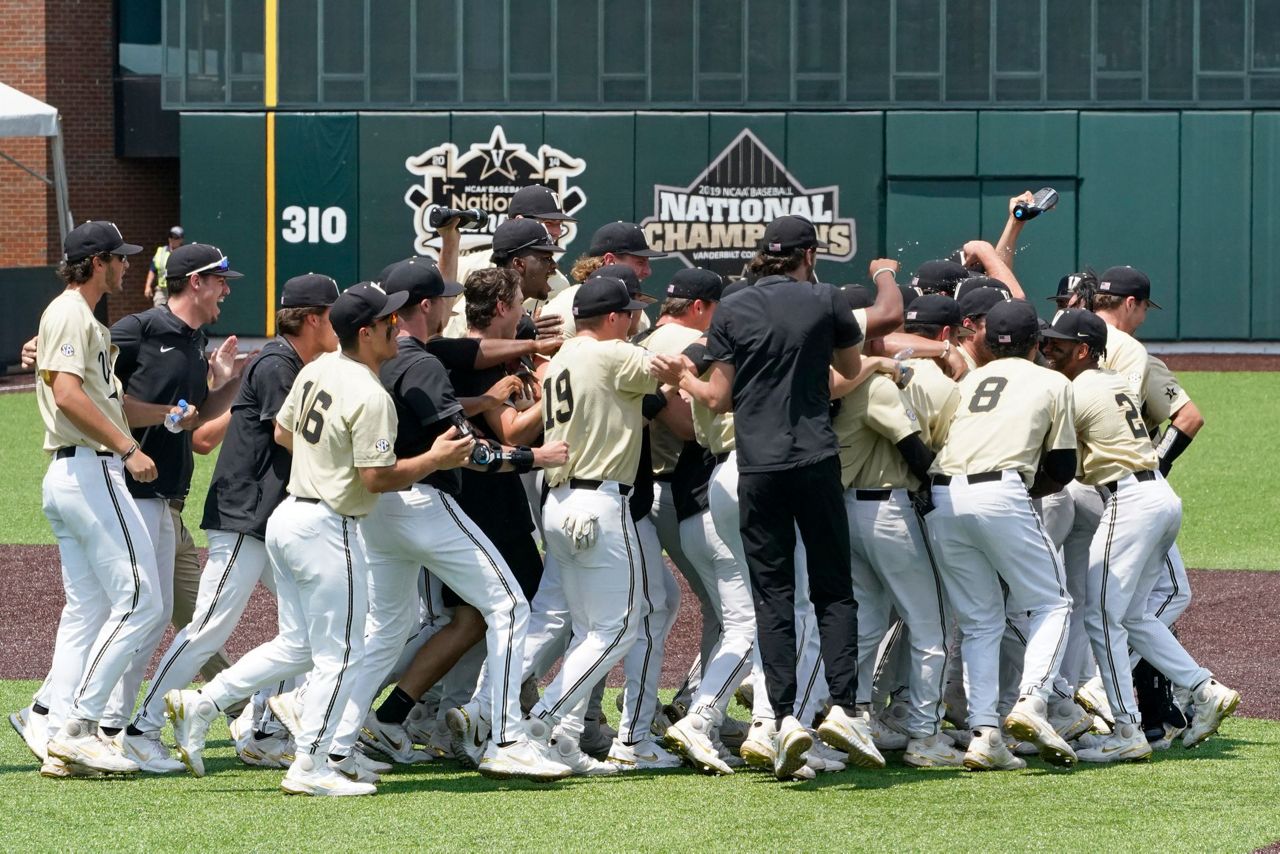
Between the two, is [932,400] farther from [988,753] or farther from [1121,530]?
[988,753]

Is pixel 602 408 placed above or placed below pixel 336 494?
above

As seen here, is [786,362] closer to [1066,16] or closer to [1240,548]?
[1240,548]

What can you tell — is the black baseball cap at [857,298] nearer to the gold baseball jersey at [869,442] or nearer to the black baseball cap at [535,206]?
the gold baseball jersey at [869,442]

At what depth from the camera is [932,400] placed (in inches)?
295

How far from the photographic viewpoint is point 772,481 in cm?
700

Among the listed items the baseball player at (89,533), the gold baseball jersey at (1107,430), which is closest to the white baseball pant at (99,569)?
the baseball player at (89,533)

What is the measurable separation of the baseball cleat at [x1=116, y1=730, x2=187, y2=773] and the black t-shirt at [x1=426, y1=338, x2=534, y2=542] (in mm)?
1591

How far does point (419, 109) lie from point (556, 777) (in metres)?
22.9

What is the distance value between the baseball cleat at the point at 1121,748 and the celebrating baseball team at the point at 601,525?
0.02 m

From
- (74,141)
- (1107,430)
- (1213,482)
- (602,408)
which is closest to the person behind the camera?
(602,408)

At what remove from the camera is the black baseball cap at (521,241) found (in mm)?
8094

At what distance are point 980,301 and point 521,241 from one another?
210 cm

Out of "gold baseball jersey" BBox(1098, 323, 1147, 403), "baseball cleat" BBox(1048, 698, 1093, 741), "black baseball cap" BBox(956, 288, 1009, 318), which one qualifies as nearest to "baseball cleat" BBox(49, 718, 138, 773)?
"baseball cleat" BBox(1048, 698, 1093, 741)

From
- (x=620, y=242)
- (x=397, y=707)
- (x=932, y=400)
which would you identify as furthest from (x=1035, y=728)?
(x=620, y=242)
